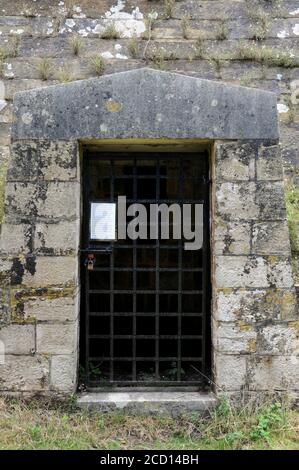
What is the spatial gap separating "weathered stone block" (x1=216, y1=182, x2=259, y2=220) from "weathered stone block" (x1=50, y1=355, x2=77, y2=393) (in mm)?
1521

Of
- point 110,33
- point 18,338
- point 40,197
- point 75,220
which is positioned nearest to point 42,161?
point 40,197

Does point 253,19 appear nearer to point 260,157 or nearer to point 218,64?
point 218,64

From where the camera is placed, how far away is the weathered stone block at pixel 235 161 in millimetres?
3633

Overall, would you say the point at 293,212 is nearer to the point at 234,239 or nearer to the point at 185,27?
the point at 234,239

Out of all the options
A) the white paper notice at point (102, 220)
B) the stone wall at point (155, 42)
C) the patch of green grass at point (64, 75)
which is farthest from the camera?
the stone wall at point (155, 42)

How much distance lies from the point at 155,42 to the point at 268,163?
113 inches

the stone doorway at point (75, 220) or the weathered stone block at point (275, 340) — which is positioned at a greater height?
the stone doorway at point (75, 220)

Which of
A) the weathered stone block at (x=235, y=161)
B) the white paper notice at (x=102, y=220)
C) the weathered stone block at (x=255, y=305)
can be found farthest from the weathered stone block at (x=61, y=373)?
the weathered stone block at (x=235, y=161)

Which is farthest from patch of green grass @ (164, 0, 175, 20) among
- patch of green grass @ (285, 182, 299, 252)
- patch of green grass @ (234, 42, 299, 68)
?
patch of green grass @ (285, 182, 299, 252)

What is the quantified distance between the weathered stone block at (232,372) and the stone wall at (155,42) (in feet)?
9.21

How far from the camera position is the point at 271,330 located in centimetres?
363

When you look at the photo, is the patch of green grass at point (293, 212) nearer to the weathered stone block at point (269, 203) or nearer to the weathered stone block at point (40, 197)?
the weathered stone block at point (269, 203)

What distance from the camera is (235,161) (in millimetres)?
3635

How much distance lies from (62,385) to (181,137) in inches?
76.8
